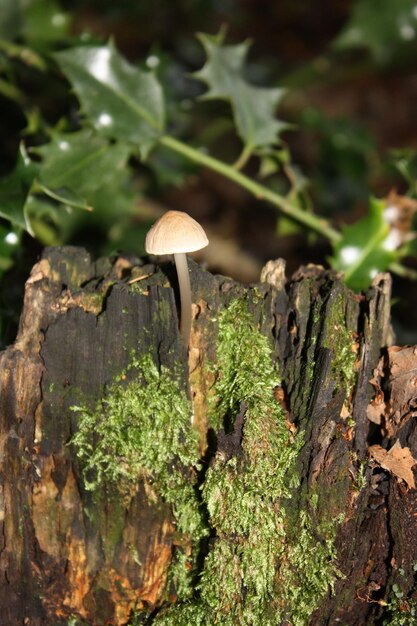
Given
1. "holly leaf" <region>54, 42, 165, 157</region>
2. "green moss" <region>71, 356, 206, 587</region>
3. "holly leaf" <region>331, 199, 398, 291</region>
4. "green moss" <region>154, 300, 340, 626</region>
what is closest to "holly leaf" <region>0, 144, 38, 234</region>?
"holly leaf" <region>54, 42, 165, 157</region>

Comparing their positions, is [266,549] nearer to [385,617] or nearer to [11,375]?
[385,617]

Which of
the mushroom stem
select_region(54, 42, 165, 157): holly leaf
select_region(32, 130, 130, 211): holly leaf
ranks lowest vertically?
the mushroom stem

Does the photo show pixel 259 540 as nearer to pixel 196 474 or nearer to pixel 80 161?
pixel 196 474

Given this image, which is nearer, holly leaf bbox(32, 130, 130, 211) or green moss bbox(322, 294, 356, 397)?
green moss bbox(322, 294, 356, 397)

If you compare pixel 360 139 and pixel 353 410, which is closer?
pixel 353 410

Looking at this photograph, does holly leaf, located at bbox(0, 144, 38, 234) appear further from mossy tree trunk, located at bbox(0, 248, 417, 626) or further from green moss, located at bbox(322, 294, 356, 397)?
green moss, located at bbox(322, 294, 356, 397)

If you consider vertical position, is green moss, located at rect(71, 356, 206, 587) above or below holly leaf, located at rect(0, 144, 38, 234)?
below

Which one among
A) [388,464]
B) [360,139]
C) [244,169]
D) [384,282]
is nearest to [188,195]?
[244,169]
